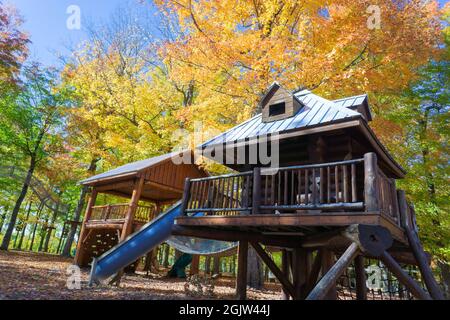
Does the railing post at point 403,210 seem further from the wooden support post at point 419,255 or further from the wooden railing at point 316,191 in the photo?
the wooden railing at point 316,191

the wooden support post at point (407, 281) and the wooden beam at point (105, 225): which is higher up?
the wooden beam at point (105, 225)

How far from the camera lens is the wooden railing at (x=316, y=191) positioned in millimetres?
5328

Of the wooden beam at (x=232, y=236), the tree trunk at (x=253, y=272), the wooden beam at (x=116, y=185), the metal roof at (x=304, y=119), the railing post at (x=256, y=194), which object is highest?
the metal roof at (x=304, y=119)

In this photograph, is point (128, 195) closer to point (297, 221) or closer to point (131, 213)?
point (131, 213)

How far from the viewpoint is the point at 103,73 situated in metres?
18.8

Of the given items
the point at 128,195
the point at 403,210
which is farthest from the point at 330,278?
the point at 128,195

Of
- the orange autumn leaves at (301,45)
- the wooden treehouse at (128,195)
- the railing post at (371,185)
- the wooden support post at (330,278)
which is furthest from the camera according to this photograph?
the wooden treehouse at (128,195)

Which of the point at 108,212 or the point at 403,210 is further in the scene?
the point at 108,212

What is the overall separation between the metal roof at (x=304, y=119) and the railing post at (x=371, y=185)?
1.17 m

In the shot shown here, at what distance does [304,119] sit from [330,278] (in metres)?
3.78

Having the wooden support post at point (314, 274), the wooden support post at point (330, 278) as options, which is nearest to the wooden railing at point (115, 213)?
the wooden support post at point (314, 274)

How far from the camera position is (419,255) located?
244 inches
